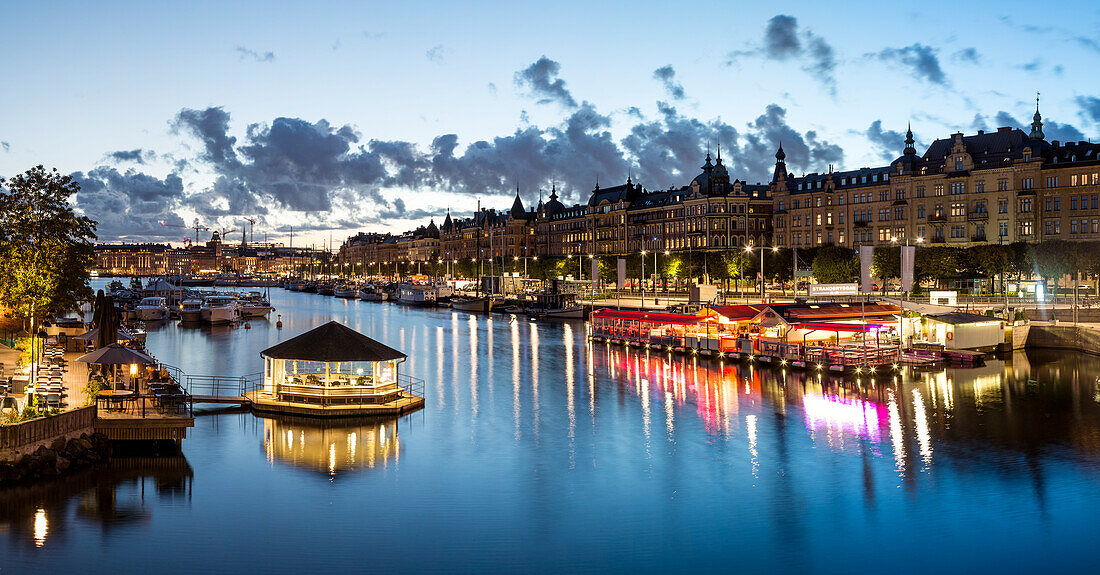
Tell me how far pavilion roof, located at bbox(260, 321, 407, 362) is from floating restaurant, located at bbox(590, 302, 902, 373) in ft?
98.0

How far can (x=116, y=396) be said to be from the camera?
Result: 31547mm

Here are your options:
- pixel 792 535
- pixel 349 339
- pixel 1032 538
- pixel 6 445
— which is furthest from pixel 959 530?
pixel 6 445

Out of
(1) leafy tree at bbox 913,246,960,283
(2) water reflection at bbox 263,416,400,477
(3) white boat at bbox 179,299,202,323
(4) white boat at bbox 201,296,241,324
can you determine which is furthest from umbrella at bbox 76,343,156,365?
(1) leafy tree at bbox 913,246,960,283

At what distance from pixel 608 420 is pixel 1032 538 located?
19287 millimetres

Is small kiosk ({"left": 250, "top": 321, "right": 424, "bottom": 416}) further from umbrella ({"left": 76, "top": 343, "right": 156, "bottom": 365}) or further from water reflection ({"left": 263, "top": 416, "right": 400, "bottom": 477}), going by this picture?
umbrella ({"left": 76, "top": 343, "right": 156, "bottom": 365})

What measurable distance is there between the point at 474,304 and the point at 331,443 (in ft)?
341

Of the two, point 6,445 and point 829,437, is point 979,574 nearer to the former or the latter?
point 829,437

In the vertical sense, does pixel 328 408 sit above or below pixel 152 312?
below

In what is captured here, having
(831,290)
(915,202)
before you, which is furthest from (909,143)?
(831,290)

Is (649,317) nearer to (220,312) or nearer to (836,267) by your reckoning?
(836,267)

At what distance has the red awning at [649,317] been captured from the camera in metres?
67.8

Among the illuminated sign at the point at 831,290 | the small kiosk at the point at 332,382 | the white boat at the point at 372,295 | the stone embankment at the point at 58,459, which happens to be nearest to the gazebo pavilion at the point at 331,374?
the small kiosk at the point at 332,382

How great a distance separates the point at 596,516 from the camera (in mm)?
24734

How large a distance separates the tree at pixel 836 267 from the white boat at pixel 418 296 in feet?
247
